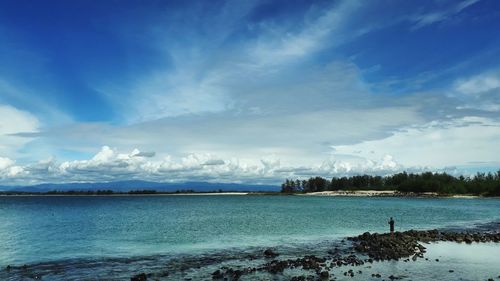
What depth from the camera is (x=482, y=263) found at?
35406 millimetres

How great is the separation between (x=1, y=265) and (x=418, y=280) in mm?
33569

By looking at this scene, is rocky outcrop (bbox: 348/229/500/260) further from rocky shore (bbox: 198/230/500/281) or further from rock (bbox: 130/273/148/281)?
rock (bbox: 130/273/148/281)

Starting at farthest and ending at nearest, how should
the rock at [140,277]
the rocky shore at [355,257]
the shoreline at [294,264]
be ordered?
the rocky shore at [355,257] < the shoreline at [294,264] < the rock at [140,277]

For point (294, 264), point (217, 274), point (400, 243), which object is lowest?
point (217, 274)

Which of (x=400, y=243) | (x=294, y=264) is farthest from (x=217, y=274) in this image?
(x=400, y=243)

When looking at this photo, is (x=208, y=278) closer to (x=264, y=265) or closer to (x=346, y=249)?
(x=264, y=265)

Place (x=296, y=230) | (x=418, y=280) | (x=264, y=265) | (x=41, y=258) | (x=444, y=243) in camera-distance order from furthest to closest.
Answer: (x=296, y=230) < (x=444, y=243) < (x=41, y=258) < (x=264, y=265) < (x=418, y=280)

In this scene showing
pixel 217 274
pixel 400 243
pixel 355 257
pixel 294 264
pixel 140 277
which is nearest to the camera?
pixel 140 277

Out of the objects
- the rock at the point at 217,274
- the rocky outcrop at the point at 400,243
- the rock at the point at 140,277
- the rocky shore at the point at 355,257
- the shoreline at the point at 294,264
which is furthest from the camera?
the rocky outcrop at the point at 400,243

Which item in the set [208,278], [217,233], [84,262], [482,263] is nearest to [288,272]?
[208,278]

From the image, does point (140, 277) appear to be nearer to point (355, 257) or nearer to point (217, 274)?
point (217, 274)

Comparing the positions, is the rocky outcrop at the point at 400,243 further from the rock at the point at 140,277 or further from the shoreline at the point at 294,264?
the rock at the point at 140,277

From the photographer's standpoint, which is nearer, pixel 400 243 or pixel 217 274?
pixel 217 274

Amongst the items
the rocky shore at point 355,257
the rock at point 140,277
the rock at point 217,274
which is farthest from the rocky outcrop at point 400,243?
the rock at point 140,277
